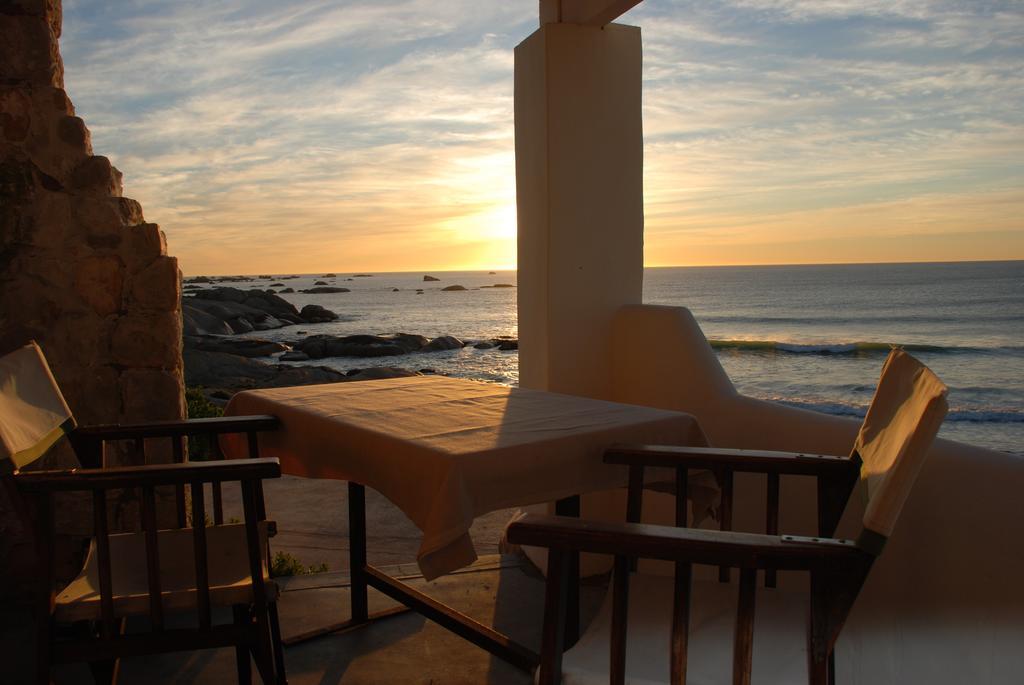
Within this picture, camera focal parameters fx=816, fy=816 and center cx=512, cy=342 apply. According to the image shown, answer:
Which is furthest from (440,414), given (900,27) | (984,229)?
(984,229)

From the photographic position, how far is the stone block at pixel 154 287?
3012 millimetres

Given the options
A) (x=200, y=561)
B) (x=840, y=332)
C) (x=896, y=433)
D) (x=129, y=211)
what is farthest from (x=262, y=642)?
(x=840, y=332)

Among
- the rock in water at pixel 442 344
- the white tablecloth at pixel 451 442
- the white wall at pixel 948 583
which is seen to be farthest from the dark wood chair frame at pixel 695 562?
the rock in water at pixel 442 344

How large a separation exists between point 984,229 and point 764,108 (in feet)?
35.8

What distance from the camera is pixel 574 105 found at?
11.2 feet

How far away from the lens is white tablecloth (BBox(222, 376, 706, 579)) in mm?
1696

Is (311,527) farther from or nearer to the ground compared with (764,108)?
nearer to the ground

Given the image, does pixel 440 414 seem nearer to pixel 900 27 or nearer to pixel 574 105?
pixel 574 105

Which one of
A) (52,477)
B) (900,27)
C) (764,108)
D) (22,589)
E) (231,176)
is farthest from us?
(764,108)

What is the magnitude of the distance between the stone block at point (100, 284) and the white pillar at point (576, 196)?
158 centimetres

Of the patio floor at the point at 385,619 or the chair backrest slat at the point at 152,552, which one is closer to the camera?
the chair backrest slat at the point at 152,552

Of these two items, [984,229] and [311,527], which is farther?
[984,229]

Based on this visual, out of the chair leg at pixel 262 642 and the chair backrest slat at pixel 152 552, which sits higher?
the chair backrest slat at pixel 152 552

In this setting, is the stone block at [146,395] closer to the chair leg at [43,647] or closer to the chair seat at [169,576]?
the chair seat at [169,576]
